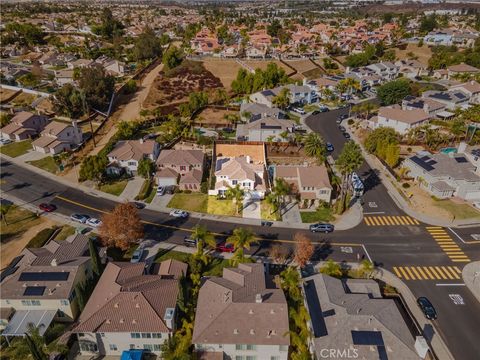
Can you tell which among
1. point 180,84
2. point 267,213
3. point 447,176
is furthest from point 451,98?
point 180,84

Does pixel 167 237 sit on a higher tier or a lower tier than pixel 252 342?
lower

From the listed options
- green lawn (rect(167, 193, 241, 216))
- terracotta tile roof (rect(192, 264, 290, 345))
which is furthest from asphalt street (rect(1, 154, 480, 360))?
terracotta tile roof (rect(192, 264, 290, 345))

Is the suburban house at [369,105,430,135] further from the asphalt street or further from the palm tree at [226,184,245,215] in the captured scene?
the palm tree at [226,184,245,215]

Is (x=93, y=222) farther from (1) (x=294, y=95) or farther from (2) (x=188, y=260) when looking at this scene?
(1) (x=294, y=95)

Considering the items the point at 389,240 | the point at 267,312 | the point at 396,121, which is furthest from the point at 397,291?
the point at 396,121

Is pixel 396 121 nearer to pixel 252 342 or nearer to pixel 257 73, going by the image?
pixel 257 73

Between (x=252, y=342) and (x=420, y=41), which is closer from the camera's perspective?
(x=252, y=342)

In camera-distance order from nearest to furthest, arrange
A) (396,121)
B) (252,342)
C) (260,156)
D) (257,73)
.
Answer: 1. (252,342)
2. (260,156)
3. (396,121)
4. (257,73)
